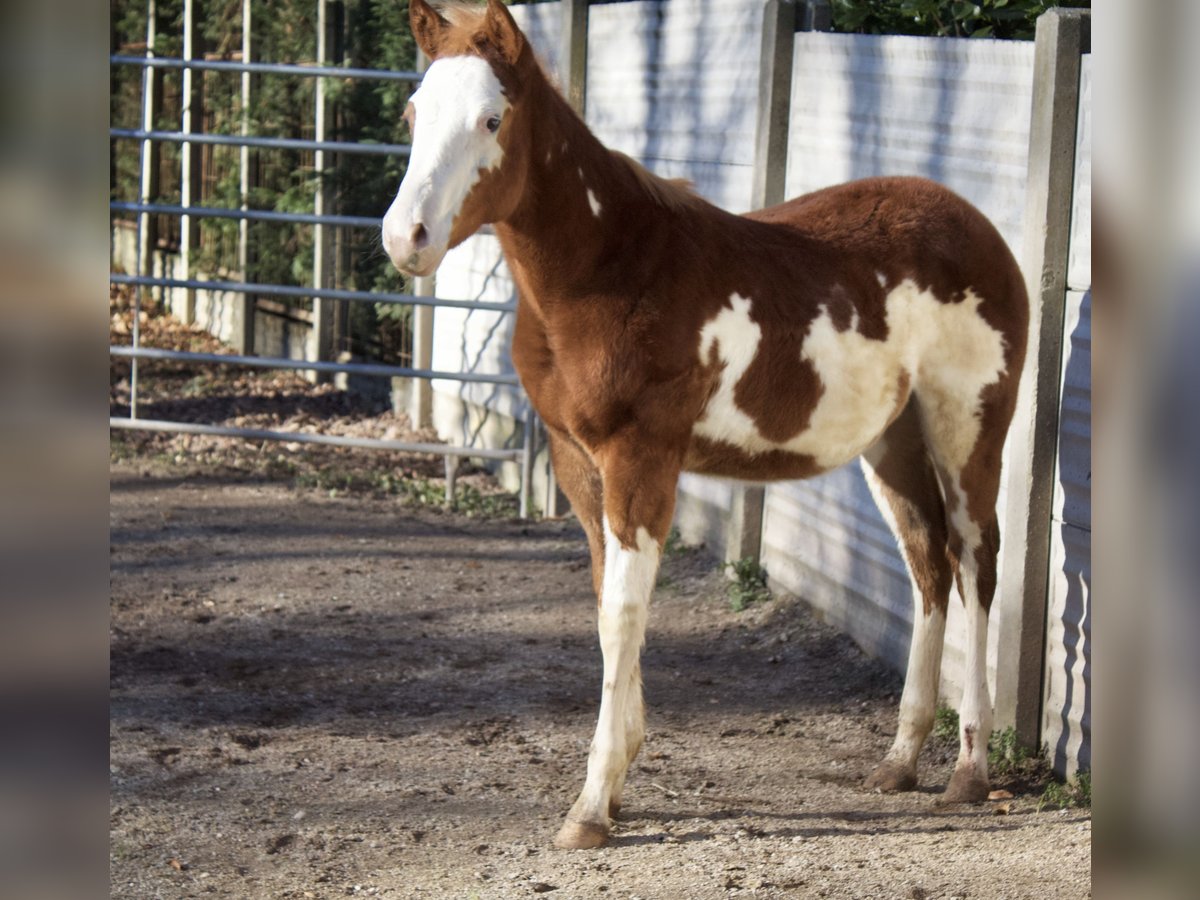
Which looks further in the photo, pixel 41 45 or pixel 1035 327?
pixel 1035 327

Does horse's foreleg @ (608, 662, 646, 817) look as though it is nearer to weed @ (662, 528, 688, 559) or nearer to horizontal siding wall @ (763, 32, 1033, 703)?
horizontal siding wall @ (763, 32, 1033, 703)

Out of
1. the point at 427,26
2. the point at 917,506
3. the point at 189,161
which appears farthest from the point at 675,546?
the point at 189,161

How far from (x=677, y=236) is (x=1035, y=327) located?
3.84ft

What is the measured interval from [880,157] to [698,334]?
1.82 meters

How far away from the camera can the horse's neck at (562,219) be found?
3.18 metres

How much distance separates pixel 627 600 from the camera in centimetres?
322

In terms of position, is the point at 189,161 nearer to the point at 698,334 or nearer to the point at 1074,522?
the point at 698,334

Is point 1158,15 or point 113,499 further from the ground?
point 1158,15

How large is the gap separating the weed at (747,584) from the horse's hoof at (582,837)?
221 centimetres

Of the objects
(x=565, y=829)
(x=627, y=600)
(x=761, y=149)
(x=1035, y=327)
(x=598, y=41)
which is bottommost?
(x=565, y=829)

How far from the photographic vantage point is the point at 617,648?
3264mm

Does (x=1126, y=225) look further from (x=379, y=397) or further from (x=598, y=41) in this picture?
(x=379, y=397)

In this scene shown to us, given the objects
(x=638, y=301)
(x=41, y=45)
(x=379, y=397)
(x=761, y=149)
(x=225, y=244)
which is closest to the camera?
(x=41, y=45)

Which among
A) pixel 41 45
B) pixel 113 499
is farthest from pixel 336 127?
pixel 41 45
